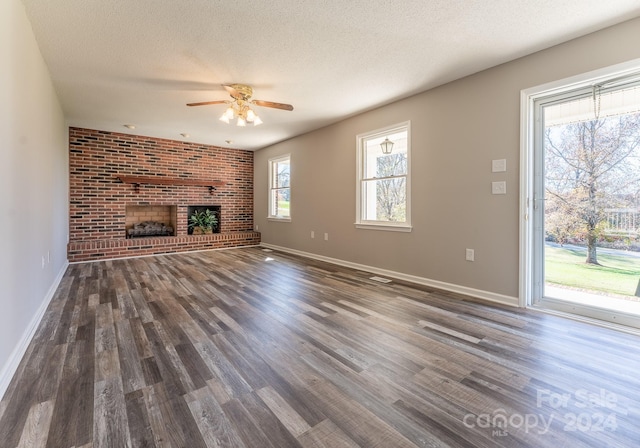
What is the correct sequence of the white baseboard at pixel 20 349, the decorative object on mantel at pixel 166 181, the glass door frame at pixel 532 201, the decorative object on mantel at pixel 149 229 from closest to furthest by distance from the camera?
the white baseboard at pixel 20 349, the glass door frame at pixel 532 201, the decorative object on mantel at pixel 166 181, the decorative object on mantel at pixel 149 229

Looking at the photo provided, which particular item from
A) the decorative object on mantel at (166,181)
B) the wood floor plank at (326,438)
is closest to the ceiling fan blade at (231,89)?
the wood floor plank at (326,438)

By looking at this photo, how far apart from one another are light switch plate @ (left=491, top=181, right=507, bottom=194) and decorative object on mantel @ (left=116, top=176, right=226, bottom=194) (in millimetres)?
5638

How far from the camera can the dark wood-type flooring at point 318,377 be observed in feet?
4.17

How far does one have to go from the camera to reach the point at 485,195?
10.2ft

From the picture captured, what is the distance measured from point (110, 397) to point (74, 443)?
12.0 inches

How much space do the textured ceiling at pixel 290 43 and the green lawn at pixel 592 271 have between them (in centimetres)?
187

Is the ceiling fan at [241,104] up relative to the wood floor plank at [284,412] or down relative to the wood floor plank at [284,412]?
up

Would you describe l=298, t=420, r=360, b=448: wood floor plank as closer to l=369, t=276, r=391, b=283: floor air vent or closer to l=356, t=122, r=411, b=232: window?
l=369, t=276, r=391, b=283: floor air vent

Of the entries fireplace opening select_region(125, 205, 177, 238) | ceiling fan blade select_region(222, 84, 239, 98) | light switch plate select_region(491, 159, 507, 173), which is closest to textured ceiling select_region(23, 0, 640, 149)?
ceiling fan blade select_region(222, 84, 239, 98)

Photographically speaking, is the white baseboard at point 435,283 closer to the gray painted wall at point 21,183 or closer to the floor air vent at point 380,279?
the floor air vent at point 380,279

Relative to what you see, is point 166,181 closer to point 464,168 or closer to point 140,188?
point 140,188

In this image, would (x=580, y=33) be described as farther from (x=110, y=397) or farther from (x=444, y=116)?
(x=110, y=397)

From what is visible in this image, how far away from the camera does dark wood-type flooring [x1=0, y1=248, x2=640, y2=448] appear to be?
1271 millimetres

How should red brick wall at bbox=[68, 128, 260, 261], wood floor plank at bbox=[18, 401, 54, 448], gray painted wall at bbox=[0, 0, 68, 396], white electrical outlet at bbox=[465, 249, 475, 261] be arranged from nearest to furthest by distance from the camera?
wood floor plank at bbox=[18, 401, 54, 448] < gray painted wall at bbox=[0, 0, 68, 396] < white electrical outlet at bbox=[465, 249, 475, 261] < red brick wall at bbox=[68, 128, 260, 261]
